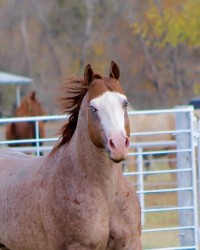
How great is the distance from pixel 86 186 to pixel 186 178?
3.19 m

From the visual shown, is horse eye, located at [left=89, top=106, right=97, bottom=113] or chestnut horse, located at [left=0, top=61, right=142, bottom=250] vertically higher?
horse eye, located at [left=89, top=106, right=97, bottom=113]

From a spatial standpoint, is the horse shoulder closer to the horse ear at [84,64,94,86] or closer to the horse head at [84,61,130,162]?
the horse head at [84,61,130,162]

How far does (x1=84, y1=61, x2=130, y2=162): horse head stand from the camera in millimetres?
6520

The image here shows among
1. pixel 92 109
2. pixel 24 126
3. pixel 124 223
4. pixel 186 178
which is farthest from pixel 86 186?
pixel 24 126

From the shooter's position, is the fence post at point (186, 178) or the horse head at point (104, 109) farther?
the fence post at point (186, 178)

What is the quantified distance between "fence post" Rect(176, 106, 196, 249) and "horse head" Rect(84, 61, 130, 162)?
303 centimetres

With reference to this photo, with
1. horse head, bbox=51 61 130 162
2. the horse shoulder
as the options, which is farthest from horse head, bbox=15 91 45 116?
the horse shoulder

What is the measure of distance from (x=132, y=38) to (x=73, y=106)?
33.7 meters

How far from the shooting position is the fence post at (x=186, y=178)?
9.92 metres

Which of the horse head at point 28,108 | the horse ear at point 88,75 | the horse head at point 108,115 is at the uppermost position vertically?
the horse head at point 28,108

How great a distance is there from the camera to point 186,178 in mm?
10039

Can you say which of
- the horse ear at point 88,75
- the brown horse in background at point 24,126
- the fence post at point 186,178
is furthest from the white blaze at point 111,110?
the brown horse in background at point 24,126

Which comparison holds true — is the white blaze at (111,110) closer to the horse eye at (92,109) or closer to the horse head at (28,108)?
the horse eye at (92,109)

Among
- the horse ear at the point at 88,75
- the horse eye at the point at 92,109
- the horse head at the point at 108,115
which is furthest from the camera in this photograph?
the horse ear at the point at 88,75
